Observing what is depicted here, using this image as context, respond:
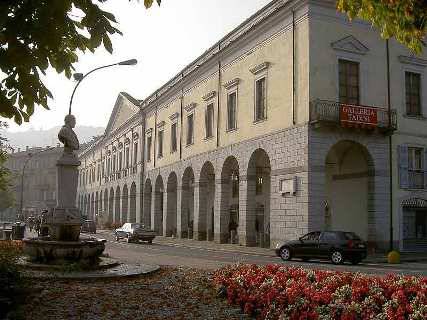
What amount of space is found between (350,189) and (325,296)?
22891 mm

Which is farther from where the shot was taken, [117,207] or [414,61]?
[117,207]

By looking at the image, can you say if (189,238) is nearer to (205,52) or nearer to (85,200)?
(205,52)

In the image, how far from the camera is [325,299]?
713 cm

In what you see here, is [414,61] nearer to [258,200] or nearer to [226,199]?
[258,200]

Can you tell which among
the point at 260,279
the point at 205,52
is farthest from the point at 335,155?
the point at 260,279

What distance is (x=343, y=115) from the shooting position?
1005 inches

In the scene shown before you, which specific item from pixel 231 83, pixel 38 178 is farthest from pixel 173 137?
pixel 38 178

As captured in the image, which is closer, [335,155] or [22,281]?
[22,281]

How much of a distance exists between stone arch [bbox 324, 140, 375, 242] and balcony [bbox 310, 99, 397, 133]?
141 cm

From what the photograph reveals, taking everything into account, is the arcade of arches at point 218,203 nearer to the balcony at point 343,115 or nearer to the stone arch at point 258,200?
the stone arch at point 258,200

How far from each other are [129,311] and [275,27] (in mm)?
24411

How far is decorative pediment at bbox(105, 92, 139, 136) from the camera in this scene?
60200 mm

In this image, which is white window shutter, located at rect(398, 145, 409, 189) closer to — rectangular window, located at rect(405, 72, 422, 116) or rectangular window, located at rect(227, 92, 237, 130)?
rectangular window, located at rect(405, 72, 422, 116)

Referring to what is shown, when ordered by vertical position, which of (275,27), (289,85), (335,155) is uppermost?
(275,27)
